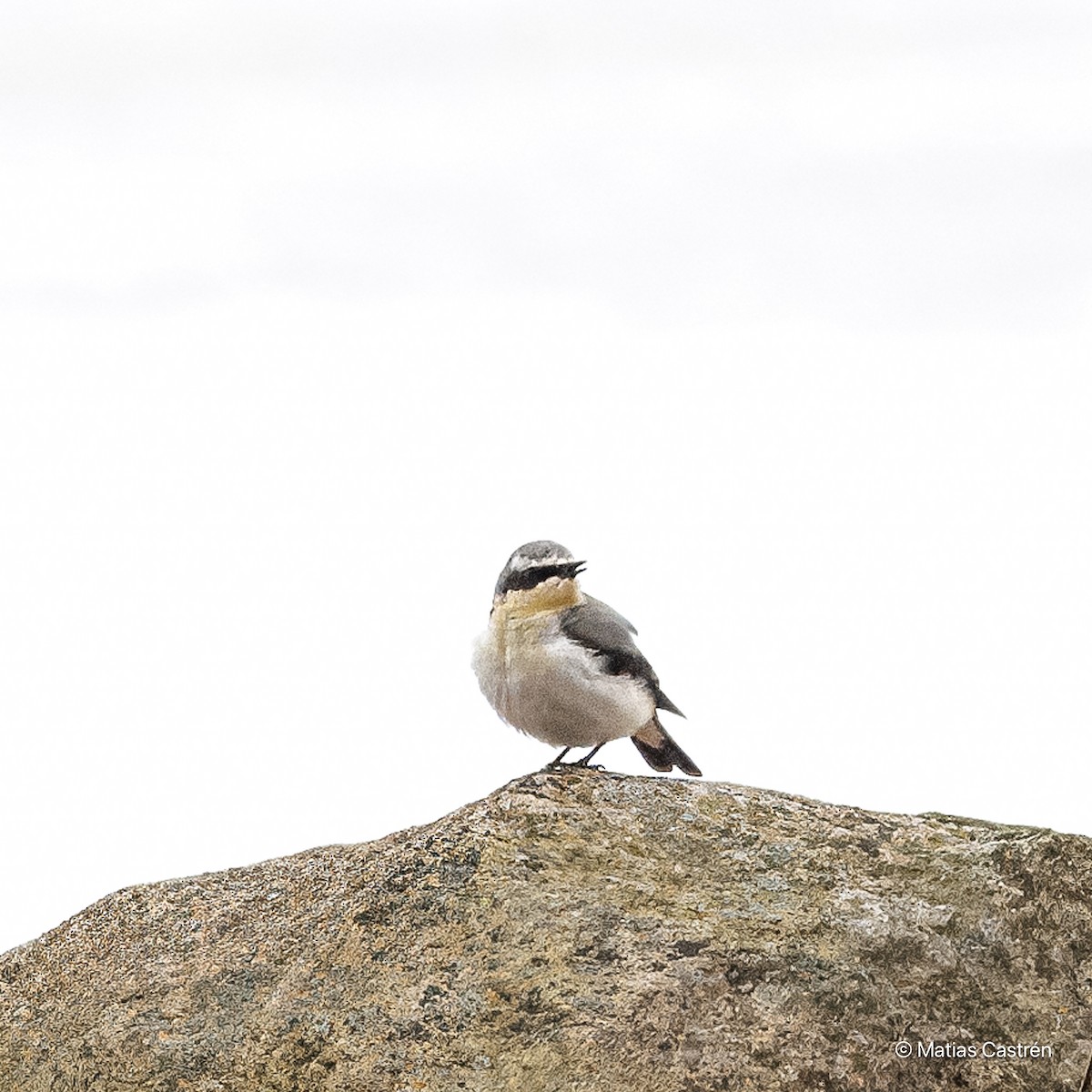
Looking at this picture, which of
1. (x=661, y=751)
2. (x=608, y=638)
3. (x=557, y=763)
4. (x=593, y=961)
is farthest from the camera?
(x=661, y=751)

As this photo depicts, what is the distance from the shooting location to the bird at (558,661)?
841cm

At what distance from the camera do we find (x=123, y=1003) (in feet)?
20.7

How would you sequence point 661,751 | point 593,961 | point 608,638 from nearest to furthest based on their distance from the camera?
point 593,961 → point 608,638 → point 661,751

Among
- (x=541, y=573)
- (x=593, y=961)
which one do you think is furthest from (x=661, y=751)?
(x=593, y=961)

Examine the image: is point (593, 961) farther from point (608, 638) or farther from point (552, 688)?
point (608, 638)

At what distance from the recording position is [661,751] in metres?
9.48

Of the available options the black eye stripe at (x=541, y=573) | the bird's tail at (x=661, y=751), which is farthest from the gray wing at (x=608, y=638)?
the bird's tail at (x=661, y=751)

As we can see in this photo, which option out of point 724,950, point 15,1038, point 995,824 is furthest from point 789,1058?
point 15,1038

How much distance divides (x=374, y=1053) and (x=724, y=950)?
4.44 feet

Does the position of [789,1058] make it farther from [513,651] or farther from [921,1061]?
[513,651]

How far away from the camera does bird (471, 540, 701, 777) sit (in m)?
8.41

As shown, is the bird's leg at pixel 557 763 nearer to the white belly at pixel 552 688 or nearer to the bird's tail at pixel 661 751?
the white belly at pixel 552 688

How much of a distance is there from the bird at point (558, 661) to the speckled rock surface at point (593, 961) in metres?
1.50

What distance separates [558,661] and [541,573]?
543 millimetres
